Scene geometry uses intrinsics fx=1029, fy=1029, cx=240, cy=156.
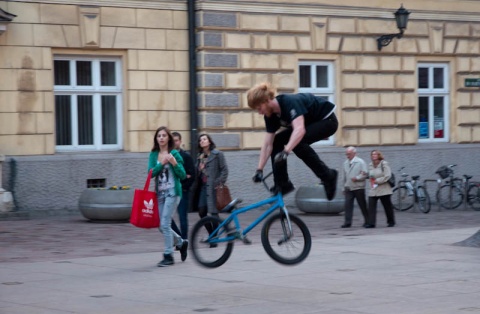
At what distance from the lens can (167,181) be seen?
40.4 feet

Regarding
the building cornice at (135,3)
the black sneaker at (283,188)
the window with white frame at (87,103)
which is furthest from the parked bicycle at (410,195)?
the black sneaker at (283,188)

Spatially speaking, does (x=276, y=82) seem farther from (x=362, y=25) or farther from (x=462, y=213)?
(x=462, y=213)

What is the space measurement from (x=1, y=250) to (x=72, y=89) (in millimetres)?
7144

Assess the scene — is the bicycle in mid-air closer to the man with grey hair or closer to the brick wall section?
the man with grey hair

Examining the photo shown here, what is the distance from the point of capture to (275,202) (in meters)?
10.5

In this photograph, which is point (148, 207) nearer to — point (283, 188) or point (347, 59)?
point (283, 188)

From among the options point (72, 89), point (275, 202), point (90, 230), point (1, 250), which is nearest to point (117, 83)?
point (72, 89)

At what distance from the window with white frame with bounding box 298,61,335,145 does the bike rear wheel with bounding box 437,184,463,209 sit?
2793 mm

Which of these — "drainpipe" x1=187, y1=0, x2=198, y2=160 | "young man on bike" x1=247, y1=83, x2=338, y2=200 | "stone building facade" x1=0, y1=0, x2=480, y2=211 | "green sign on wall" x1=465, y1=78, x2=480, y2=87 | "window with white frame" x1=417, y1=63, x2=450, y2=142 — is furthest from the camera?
"green sign on wall" x1=465, y1=78, x2=480, y2=87

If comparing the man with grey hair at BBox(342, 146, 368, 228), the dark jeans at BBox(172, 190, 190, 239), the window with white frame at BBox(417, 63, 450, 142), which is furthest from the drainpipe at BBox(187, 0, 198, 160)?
the dark jeans at BBox(172, 190, 190, 239)

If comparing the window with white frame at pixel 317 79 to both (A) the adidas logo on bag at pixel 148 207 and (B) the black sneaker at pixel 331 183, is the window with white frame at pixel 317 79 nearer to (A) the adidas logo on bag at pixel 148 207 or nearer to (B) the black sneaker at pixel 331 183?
(A) the adidas logo on bag at pixel 148 207

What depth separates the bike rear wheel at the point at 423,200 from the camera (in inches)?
886

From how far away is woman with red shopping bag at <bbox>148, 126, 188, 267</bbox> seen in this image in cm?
1227

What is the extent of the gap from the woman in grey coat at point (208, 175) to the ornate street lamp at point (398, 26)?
10.2 m
